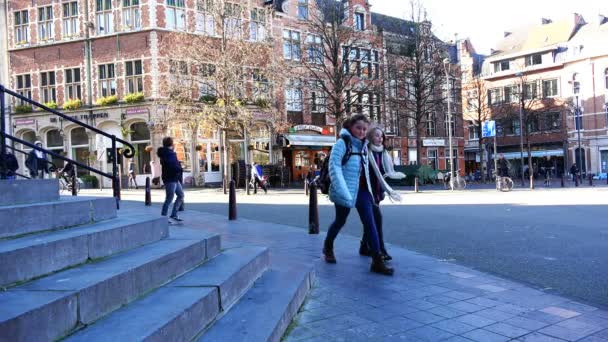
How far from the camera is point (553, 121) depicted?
53312 millimetres

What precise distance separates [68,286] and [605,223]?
36.1ft

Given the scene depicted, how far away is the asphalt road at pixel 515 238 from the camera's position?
19.5 feet

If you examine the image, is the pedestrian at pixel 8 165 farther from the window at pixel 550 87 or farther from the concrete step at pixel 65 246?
the window at pixel 550 87

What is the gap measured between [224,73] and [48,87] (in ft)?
51.6

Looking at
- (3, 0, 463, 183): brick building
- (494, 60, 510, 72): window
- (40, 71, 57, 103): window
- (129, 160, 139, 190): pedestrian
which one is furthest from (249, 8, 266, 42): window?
(494, 60, 510, 72): window

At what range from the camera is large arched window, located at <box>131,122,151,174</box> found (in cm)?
3281

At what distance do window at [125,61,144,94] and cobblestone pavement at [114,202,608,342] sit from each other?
95.3 feet

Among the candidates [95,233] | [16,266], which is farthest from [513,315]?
[16,266]

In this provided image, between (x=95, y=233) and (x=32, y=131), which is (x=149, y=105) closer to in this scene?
(x=32, y=131)

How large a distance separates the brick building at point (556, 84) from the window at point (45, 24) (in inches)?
1448

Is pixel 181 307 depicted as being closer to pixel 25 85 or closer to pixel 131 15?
pixel 131 15

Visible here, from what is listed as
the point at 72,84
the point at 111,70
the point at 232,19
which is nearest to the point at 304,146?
the point at 232,19

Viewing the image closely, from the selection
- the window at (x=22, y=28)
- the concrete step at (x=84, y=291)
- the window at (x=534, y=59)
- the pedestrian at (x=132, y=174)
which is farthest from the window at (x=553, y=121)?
the concrete step at (x=84, y=291)

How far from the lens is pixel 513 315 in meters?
4.39
